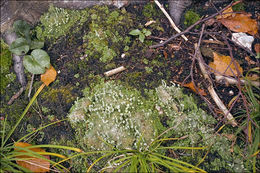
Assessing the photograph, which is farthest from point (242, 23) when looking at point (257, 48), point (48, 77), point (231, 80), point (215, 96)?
point (48, 77)

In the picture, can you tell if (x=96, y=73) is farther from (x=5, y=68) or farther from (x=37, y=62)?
(x=5, y=68)

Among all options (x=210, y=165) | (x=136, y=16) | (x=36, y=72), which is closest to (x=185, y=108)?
(x=210, y=165)

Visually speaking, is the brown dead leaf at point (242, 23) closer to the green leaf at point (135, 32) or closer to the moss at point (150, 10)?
the moss at point (150, 10)

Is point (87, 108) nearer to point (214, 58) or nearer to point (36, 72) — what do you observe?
point (36, 72)

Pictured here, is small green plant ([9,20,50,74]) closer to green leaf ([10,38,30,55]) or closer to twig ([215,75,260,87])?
green leaf ([10,38,30,55])

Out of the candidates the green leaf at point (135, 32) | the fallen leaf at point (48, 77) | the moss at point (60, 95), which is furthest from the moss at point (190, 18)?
the fallen leaf at point (48, 77)

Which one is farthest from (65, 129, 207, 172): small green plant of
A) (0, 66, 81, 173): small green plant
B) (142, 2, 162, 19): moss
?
(142, 2, 162, 19): moss

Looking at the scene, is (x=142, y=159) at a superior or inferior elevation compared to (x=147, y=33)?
inferior
